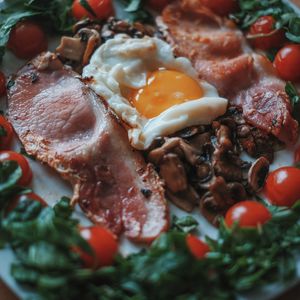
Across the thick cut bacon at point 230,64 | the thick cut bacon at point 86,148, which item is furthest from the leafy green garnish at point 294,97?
the thick cut bacon at point 86,148

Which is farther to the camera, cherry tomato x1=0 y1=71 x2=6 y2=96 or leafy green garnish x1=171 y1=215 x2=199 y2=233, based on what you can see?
cherry tomato x1=0 y1=71 x2=6 y2=96

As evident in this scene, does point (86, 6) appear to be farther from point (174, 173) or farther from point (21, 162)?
point (174, 173)

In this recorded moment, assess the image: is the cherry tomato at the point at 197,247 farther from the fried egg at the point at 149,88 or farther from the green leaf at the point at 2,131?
the green leaf at the point at 2,131

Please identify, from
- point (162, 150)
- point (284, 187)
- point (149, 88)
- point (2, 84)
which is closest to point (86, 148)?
point (162, 150)

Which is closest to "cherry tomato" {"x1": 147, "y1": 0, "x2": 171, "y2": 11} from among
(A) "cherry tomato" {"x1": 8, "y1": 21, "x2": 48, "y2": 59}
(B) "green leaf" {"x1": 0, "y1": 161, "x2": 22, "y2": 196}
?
(A) "cherry tomato" {"x1": 8, "y1": 21, "x2": 48, "y2": 59}

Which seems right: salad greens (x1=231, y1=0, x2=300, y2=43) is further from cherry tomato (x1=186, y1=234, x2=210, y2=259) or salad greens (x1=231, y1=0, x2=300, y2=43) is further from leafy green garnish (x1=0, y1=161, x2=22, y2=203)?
leafy green garnish (x1=0, y1=161, x2=22, y2=203)

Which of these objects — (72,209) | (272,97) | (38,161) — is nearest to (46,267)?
(72,209)
